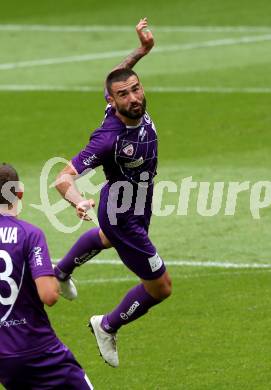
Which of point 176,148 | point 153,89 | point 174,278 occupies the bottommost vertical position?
point 153,89

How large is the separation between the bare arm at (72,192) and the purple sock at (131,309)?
1451mm

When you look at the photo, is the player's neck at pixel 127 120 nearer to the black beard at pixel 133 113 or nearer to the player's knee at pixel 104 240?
the black beard at pixel 133 113

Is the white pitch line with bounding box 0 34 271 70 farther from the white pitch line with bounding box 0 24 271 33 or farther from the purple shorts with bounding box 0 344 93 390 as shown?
the purple shorts with bounding box 0 344 93 390

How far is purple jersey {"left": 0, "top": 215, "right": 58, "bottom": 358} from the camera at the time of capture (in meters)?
9.00

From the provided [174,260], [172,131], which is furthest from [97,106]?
[174,260]

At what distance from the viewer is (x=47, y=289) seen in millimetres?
8820

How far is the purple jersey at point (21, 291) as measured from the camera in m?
9.00

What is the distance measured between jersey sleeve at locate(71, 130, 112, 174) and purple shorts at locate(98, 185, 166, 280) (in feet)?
1.82

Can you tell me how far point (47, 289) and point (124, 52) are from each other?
18.0 metres

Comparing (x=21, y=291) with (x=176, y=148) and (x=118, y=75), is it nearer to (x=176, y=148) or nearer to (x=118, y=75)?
(x=118, y=75)

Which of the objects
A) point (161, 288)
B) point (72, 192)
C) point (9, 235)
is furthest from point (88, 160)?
point (9, 235)

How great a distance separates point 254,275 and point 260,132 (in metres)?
6.58

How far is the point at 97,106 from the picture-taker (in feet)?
→ 75.0

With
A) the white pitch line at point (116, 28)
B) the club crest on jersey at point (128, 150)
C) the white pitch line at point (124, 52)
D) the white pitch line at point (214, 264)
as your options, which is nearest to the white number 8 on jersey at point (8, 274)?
the club crest on jersey at point (128, 150)
